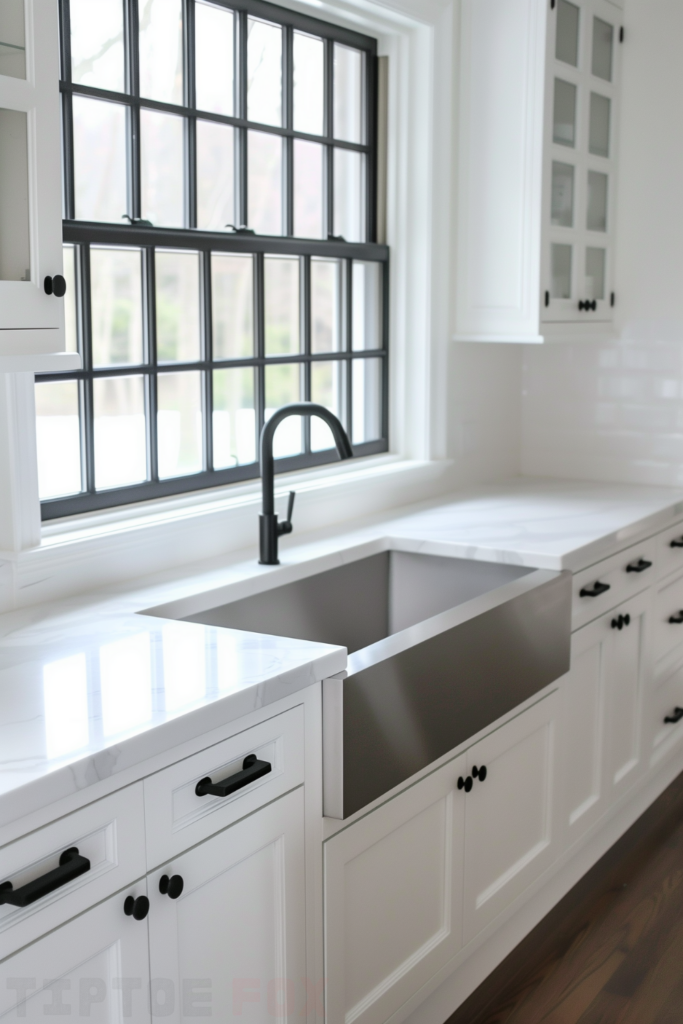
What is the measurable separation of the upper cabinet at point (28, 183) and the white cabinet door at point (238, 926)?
0.80 m

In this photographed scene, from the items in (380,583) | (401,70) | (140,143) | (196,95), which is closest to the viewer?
(140,143)

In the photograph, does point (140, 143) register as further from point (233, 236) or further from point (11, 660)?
point (11, 660)

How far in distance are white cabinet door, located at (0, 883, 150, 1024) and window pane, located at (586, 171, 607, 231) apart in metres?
2.73

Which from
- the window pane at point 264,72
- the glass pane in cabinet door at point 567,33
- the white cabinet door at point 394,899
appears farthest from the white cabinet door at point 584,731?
the glass pane in cabinet door at point 567,33

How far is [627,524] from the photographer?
2.86 m

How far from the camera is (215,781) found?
1.51 meters

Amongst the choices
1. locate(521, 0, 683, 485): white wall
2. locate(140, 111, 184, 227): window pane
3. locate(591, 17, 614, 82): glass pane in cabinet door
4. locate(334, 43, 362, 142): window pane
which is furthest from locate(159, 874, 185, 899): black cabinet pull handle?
locate(591, 17, 614, 82): glass pane in cabinet door

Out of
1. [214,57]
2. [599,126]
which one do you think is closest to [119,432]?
[214,57]

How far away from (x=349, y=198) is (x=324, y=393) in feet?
2.00

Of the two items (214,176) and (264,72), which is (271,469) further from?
(264,72)

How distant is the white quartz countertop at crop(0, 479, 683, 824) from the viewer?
51.3 inches

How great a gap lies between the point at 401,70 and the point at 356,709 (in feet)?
7.12

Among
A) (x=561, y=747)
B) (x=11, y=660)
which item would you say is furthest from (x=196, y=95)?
(x=561, y=747)

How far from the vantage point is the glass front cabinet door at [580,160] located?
122 inches
